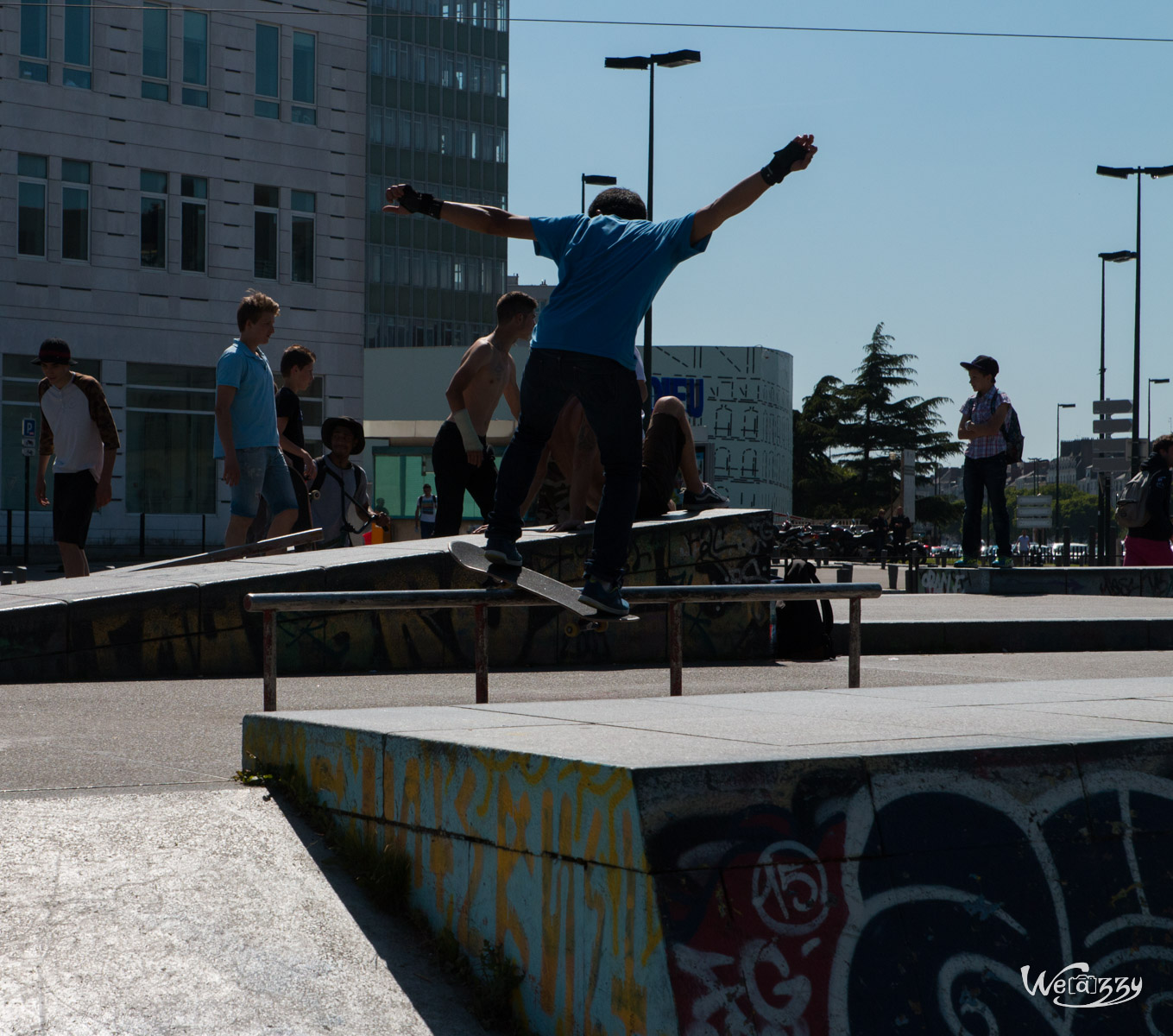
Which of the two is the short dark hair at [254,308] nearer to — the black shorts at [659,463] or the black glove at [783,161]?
the black shorts at [659,463]

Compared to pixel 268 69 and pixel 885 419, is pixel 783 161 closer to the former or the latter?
pixel 268 69

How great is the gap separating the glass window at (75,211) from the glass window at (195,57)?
9.16 feet

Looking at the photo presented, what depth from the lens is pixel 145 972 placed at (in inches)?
111

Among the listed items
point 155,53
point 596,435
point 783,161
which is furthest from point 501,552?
point 155,53

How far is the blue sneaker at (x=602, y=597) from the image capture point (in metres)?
5.18

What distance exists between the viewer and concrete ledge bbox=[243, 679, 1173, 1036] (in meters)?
2.51

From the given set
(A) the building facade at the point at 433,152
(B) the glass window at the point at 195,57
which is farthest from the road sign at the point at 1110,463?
(A) the building facade at the point at 433,152

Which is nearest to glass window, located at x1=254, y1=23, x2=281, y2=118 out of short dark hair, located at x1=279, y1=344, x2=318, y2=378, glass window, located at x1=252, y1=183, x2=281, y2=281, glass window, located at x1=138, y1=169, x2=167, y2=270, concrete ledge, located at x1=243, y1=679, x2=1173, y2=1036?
glass window, located at x1=252, y1=183, x2=281, y2=281

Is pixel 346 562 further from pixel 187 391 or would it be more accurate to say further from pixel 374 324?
pixel 374 324

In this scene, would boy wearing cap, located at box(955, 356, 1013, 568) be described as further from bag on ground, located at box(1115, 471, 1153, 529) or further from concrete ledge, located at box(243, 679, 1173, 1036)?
concrete ledge, located at box(243, 679, 1173, 1036)

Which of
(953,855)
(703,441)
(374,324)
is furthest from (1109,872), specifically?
(374,324)

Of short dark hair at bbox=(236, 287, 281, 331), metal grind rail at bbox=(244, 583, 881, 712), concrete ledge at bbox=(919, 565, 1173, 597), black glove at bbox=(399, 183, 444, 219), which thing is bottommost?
concrete ledge at bbox=(919, 565, 1173, 597)

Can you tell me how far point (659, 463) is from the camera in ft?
29.6

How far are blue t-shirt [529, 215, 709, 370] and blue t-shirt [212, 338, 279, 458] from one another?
3809 mm
